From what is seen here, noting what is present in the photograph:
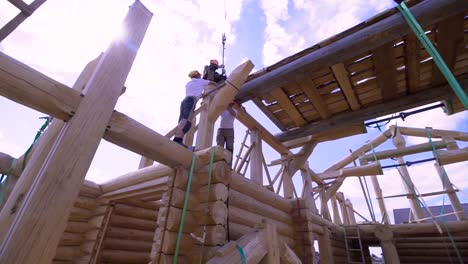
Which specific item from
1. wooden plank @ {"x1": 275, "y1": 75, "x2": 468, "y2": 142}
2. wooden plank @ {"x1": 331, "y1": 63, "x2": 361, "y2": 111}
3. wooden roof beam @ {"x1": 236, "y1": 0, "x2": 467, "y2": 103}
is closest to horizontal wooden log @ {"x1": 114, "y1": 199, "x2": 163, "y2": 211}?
wooden plank @ {"x1": 275, "y1": 75, "x2": 468, "y2": 142}

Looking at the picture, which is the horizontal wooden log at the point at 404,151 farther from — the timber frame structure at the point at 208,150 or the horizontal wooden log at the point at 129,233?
the horizontal wooden log at the point at 129,233

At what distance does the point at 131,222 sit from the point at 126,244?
527 millimetres

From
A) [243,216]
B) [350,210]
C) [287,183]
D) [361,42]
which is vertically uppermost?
[350,210]

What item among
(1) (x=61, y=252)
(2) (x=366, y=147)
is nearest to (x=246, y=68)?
(1) (x=61, y=252)

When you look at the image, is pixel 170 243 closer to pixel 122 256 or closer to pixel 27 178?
pixel 27 178

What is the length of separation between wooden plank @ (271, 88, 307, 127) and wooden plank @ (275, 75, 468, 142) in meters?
0.27

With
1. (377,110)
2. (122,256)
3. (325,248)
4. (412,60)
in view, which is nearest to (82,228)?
(122,256)

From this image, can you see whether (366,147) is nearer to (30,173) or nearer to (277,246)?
(277,246)

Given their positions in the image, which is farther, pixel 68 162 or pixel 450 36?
pixel 450 36

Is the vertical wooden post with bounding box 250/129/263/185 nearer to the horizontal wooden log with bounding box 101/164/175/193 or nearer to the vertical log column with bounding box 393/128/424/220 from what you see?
the horizontal wooden log with bounding box 101/164/175/193

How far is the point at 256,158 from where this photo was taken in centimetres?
Result: 575

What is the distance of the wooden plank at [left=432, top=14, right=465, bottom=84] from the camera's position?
11.3 ft

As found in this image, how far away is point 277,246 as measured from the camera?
316cm

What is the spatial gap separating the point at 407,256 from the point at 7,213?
12.8 m
